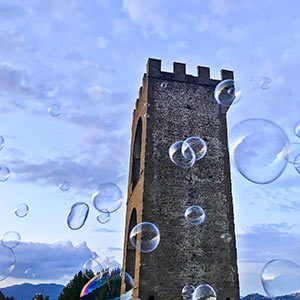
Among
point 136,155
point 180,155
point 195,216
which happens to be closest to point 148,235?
point 195,216

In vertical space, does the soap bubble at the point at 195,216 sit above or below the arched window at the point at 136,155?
below

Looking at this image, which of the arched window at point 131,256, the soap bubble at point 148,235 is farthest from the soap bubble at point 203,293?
the arched window at point 131,256

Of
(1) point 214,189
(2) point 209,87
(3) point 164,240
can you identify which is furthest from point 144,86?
(3) point 164,240

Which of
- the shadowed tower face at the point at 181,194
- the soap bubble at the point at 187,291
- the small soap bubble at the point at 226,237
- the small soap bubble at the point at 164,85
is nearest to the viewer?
the soap bubble at the point at 187,291

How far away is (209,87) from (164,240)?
6.77 metres

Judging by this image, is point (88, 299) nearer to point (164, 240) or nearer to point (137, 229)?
point (164, 240)

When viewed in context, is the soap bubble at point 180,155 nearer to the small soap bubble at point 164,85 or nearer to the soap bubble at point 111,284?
the soap bubble at point 111,284

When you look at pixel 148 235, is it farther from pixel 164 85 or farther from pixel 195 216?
pixel 164 85

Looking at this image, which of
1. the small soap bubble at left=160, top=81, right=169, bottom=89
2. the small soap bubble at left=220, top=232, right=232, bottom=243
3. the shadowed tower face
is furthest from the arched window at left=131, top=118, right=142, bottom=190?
the small soap bubble at left=220, top=232, right=232, bottom=243

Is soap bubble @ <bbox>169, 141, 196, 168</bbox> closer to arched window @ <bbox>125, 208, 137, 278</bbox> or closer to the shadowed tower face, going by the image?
the shadowed tower face

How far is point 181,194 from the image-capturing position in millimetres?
11375

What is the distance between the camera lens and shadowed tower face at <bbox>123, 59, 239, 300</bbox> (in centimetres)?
1027

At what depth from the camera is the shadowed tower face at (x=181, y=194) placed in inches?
404

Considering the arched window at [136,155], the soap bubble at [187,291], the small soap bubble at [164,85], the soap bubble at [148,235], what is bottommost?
the soap bubble at [187,291]
